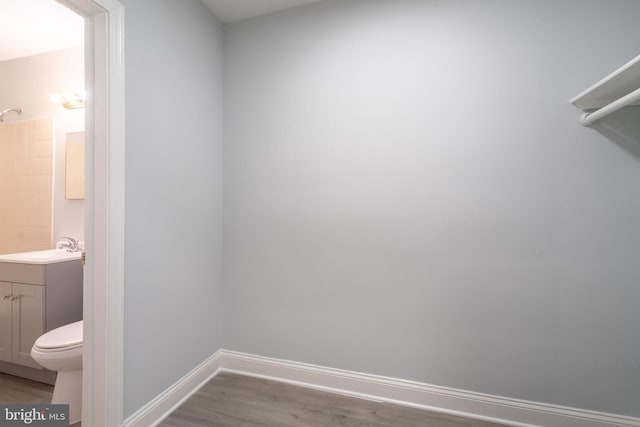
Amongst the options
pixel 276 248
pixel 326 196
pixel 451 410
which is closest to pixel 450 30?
pixel 326 196

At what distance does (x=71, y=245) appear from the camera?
8.53ft

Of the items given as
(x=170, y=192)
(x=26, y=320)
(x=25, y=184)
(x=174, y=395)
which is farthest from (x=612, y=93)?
(x=25, y=184)

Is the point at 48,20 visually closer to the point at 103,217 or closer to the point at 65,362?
the point at 103,217

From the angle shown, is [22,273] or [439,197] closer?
[439,197]

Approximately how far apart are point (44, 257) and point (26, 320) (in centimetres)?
46

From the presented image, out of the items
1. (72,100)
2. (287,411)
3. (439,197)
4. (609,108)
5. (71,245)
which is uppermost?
(72,100)

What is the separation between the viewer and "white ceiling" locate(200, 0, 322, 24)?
200cm

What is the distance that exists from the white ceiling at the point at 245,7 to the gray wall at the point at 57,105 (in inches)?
58.2

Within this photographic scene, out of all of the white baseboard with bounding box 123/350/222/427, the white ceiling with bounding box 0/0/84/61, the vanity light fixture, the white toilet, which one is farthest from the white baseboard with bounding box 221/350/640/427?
the white ceiling with bounding box 0/0/84/61

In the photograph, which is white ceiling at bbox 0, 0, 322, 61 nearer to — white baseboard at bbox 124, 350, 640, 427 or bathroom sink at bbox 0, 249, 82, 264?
bathroom sink at bbox 0, 249, 82, 264

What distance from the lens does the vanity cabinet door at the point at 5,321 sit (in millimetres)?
2141

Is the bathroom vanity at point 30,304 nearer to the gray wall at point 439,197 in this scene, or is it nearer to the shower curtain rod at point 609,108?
the gray wall at point 439,197

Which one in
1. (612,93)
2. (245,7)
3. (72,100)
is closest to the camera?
(612,93)

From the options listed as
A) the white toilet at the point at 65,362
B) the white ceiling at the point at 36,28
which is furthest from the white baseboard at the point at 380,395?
the white ceiling at the point at 36,28
